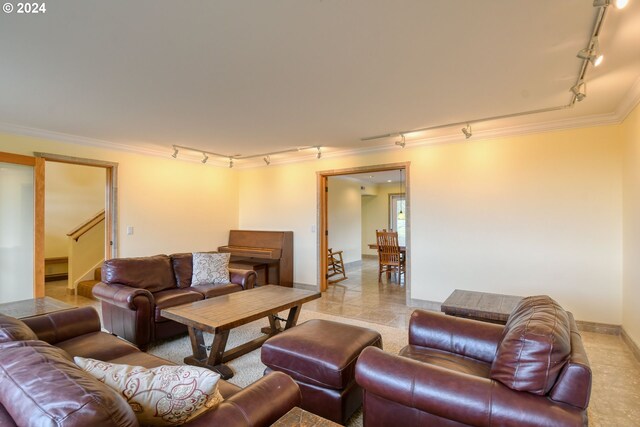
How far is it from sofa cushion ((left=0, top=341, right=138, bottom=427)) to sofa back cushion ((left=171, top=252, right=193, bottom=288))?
301 cm

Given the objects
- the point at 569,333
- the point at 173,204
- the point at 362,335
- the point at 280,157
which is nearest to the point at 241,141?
the point at 280,157

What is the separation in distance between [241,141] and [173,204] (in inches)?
75.9

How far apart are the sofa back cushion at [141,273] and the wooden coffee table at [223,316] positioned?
0.96m

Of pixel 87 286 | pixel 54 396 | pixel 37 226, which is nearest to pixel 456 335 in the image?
pixel 54 396

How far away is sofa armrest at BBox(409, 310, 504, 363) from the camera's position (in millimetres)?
1948

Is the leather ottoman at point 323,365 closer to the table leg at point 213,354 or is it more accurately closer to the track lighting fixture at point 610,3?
the table leg at point 213,354

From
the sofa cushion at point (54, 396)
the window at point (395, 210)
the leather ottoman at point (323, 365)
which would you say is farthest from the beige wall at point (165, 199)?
the window at point (395, 210)

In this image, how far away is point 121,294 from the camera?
10.1 feet

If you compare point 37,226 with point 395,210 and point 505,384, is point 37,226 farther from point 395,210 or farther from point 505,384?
point 395,210

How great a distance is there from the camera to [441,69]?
2.53 meters

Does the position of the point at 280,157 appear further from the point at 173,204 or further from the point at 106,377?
the point at 106,377

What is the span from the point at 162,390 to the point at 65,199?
26.5ft

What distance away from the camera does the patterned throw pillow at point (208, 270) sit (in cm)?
396

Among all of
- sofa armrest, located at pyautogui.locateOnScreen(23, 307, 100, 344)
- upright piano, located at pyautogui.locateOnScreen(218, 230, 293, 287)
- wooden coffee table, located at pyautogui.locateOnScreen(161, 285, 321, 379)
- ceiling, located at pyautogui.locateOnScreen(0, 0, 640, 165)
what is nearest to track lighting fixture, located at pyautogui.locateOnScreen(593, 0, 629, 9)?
ceiling, located at pyautogui.locateOnScreen(0, 0, 640, 165)
